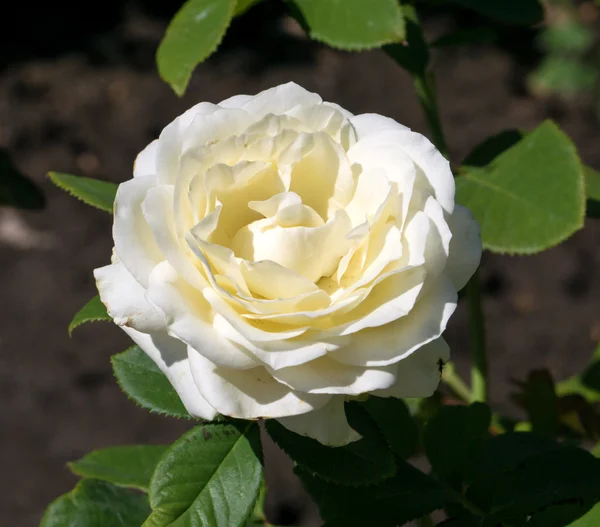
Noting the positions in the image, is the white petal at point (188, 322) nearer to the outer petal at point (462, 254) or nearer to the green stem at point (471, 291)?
the outer petal at point (462, 254)

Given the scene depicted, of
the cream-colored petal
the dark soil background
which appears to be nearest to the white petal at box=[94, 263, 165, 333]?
the cream-colored petal

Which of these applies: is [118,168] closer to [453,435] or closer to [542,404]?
[542,404]

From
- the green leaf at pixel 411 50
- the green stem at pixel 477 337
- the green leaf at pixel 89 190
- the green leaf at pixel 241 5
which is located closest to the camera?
the green leaf at pixel 89 190

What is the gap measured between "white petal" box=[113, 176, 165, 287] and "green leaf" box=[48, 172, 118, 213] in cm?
18

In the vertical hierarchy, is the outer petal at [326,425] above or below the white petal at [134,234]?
below

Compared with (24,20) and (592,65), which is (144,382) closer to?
(592,65)

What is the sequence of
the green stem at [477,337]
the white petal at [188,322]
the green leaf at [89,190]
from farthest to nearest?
the green stem at [477,337], the green leaf at [89,190], the white petal at [188,322]

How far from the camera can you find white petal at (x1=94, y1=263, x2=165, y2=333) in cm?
70

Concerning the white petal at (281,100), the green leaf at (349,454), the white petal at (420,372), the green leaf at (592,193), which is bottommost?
the green leaf at (592,193)

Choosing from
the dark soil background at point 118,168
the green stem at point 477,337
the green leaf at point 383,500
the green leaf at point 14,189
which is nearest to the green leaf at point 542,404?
the green stem at point 477,337

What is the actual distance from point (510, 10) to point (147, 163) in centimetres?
74

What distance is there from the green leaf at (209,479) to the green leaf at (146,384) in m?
0.03

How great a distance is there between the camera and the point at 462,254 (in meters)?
0.74

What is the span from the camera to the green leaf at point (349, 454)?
779 mm
